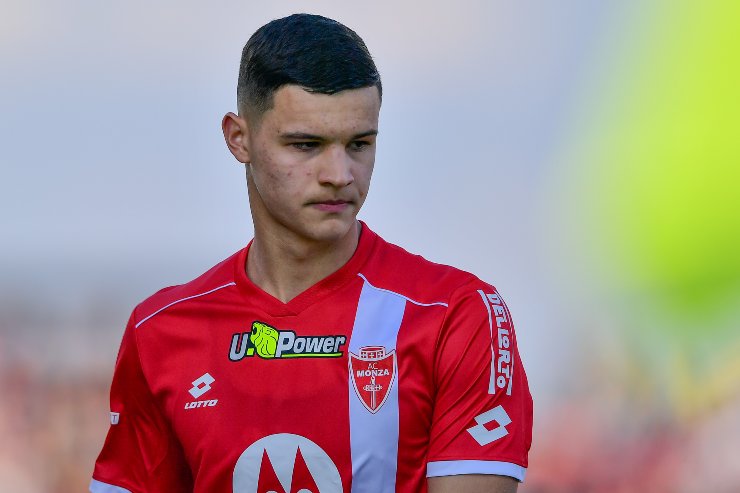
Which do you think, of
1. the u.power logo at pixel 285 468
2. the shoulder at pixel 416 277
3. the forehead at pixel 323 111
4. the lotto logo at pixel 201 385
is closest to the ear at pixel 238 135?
the forehead at pixel 323 111

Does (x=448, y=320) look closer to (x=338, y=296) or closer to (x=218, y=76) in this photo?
(x=338, y=296)

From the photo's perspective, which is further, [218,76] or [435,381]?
[218,76]

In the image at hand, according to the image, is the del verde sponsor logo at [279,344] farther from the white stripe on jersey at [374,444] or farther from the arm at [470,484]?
the arm at [470,484]

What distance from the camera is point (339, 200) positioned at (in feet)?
9.05

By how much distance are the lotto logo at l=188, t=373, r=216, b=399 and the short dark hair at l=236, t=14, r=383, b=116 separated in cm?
58

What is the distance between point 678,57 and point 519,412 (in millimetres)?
1874

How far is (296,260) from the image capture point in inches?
117

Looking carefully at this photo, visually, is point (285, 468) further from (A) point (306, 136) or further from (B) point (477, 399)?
(A) point (306, 136)

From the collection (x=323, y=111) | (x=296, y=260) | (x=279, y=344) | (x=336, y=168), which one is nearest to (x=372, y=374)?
(x=279, y=344)

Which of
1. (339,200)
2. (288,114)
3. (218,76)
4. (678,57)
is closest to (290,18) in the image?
(288,114)

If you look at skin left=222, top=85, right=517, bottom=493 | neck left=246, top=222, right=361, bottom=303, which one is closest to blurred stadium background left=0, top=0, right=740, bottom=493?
neck left=246, top=222, right=361, bottom=303

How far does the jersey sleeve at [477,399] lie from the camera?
107 inches

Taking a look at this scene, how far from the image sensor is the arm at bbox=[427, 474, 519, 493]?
2701mm

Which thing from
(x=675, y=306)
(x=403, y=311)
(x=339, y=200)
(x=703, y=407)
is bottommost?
(x=703, y=407)
